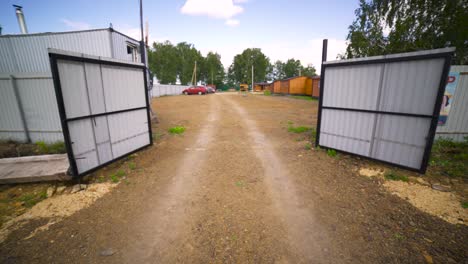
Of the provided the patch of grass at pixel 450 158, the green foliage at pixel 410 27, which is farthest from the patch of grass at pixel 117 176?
the green foliage at pixel 410 27

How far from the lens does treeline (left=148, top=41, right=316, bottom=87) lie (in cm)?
5903

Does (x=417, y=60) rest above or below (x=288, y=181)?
above

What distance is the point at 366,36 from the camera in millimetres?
17344

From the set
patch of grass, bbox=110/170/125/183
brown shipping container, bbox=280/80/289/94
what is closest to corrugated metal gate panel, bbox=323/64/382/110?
patch of grass, bbox=110/170/125/183

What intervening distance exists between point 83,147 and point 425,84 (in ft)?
25.8

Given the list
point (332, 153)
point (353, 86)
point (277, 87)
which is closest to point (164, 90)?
point (277, 87)

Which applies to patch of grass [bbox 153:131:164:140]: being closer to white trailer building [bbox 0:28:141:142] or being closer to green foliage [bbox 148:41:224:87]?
white trailer building [bbox 0:28:141:142]

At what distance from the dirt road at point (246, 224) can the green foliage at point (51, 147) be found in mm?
3732

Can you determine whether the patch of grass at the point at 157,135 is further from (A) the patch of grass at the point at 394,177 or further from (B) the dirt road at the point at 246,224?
(A) the patch of grass at the point at 394,177

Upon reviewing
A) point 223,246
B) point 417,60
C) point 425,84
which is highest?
point 417,60

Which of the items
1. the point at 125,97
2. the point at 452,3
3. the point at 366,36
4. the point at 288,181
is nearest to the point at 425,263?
the point at 288,181

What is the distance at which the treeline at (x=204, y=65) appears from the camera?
59031mm

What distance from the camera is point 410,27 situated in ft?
49.5

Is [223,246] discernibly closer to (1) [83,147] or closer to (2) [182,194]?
(2) [182,194]
